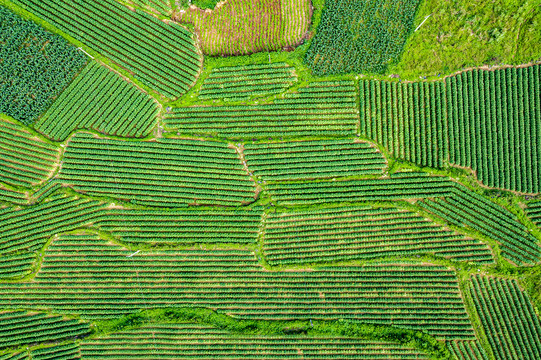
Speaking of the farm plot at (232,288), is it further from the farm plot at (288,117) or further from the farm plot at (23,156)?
the farm plot at (288,117)

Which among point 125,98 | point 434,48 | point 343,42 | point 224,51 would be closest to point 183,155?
point 125,98

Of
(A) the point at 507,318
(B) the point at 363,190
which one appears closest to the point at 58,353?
(B) the point at 363,190

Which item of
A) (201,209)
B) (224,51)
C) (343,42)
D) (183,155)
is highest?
(343,42)

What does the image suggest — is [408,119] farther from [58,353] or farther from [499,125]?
[58,353]

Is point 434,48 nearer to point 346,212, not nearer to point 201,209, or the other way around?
point 346,212

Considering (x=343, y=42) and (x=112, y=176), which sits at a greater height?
(x=343, y=42)

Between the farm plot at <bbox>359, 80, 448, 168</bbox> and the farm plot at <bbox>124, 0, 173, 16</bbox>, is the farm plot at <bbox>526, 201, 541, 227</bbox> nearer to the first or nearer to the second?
the farm plot at <bbox>359, 80, 448, 168</bbox>

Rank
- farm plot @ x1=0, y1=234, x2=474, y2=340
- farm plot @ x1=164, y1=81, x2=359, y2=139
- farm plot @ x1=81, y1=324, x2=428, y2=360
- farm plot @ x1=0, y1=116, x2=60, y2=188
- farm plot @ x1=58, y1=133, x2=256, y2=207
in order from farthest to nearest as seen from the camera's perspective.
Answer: farm plot @ x1=164, y1=81, x2=359, y2=139 < farm plot @ x1=0, y1=116, x2=60, y2=188 < farm plot @ x1=58, y1=133, x2=256, y2=207 < farm plot @ x1=0, y1=234, x2=474, y2=340 < farm plot @ x1=81, y1=324, x2=428, y2=360

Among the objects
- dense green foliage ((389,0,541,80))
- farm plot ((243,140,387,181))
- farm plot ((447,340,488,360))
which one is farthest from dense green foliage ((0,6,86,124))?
farm plot ((447,340,488,360))
